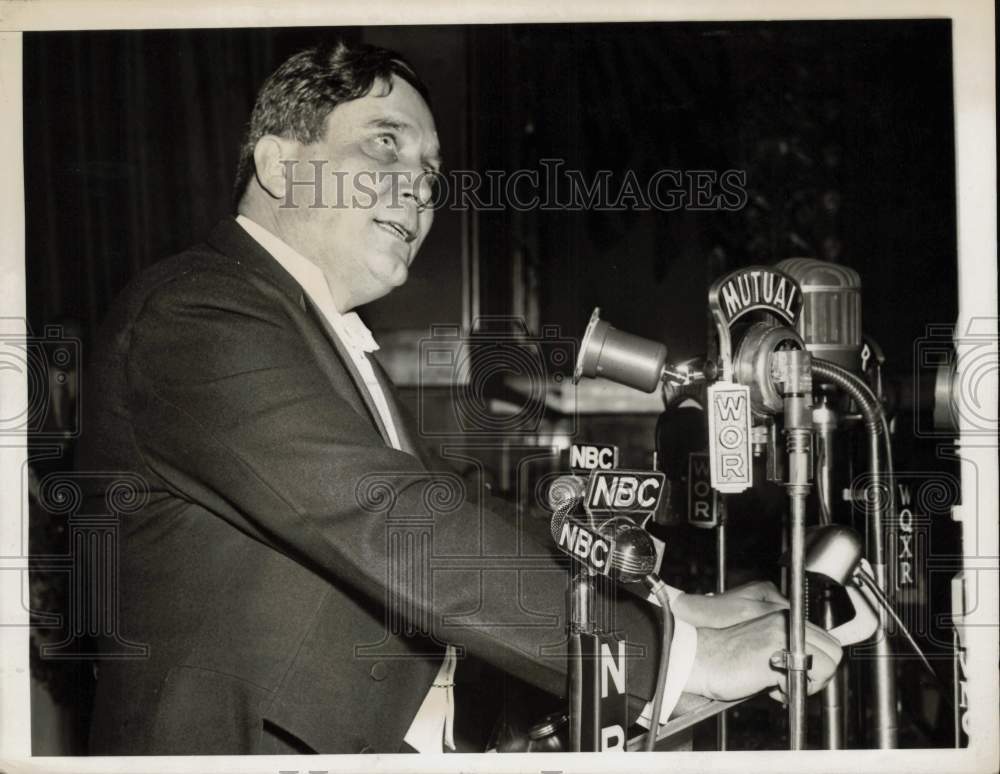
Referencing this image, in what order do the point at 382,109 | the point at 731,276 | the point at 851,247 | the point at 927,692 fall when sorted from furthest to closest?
the point at 851,247 < the point at 927,692 < the point at 382,109 < the point at 731,276

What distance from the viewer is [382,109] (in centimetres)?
234

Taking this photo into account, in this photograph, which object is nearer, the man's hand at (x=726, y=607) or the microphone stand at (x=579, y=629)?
the microphone stand at (x=579, y=629)

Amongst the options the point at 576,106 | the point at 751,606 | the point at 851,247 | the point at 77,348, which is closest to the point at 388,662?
the point at 751,606

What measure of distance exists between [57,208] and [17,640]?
97cm

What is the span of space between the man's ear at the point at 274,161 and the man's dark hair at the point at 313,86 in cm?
2

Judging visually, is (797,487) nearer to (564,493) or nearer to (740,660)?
(740,660)

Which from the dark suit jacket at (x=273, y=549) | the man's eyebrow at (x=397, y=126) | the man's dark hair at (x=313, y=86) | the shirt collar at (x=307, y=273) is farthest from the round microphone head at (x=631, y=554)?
the man's dark hair at (x=313, y=86)

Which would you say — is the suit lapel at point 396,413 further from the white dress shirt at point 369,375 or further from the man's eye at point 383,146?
the man's eye at point 383,146

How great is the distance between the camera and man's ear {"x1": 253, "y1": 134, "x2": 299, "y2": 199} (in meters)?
2.32

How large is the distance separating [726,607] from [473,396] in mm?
780

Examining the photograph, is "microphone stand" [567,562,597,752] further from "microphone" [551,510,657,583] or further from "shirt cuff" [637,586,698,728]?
"shirt cuff" [637,586,698,728]

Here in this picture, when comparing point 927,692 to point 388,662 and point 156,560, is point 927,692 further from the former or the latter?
point 156,560

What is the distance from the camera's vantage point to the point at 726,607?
221 centimetres

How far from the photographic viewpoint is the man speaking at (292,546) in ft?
6.66
